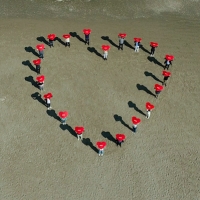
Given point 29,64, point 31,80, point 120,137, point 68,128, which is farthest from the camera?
point 29,64

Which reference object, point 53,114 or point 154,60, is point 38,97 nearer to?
point 53,114

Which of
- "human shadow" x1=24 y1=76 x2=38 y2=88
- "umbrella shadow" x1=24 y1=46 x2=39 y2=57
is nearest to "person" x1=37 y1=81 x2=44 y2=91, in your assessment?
"human shadow" x1=24 y1=76 x2=38 y2=88

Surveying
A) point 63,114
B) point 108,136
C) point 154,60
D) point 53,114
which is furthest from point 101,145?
point 154,60

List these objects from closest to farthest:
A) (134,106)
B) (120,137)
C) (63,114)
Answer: (120,137)
(63,114)
(134,106)

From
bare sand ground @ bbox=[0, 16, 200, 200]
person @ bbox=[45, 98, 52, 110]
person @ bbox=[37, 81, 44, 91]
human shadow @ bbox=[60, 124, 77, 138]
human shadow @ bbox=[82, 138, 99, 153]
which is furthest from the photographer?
person @ bbox=[37, 81, 44, 91]

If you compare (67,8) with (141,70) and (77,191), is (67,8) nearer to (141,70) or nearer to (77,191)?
(141,70)

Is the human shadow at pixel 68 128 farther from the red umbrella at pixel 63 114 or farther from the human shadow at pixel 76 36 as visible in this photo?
the human shadow at pixel 76 36

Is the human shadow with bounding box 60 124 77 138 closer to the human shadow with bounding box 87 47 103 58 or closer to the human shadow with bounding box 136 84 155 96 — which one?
the human shadow with bounding box 136 84 155 96

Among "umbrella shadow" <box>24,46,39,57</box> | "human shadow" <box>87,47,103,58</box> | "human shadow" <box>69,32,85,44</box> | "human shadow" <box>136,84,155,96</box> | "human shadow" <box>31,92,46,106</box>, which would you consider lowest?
"human shadow" <box>31,92,46,106</box>
